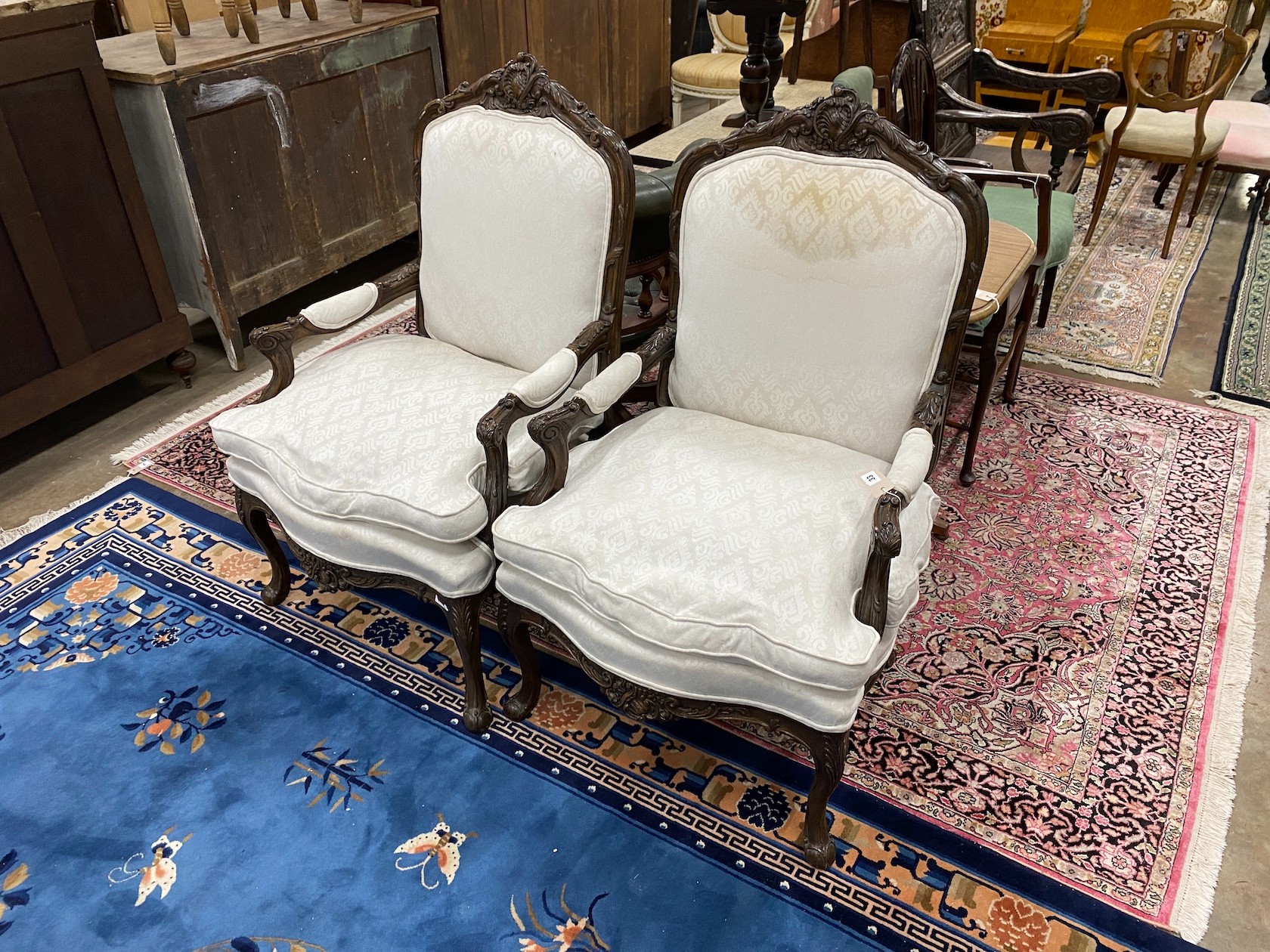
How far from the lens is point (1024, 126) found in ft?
9.38

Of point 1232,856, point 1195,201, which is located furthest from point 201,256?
point 1195,201

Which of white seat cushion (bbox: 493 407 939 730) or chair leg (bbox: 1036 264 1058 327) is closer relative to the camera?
white seat cushion (bbox: 493 407 939 730)

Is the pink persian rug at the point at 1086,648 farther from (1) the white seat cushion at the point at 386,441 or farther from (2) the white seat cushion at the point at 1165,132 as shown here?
(2) the white seat cushion at the point at 1165,132

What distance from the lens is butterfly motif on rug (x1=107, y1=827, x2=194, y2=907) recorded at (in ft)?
5.16

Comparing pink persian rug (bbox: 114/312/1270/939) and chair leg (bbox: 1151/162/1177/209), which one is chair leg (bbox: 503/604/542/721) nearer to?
pink persian rug (bbox: 114/312/1270/939)

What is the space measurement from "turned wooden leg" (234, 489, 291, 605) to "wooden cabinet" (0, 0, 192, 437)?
3.28 ft

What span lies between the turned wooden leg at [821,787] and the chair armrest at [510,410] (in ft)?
2.22

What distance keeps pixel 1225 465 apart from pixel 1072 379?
1.90 feet

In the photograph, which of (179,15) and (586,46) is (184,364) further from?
(586,46)

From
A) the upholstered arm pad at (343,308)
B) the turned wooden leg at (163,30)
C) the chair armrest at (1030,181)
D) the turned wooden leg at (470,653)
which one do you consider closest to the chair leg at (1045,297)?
the chair armrest at (1030,181)

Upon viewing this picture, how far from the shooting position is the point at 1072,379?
2998 millimetres

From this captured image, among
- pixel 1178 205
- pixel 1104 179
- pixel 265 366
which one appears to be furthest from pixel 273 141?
pixel 1178 205

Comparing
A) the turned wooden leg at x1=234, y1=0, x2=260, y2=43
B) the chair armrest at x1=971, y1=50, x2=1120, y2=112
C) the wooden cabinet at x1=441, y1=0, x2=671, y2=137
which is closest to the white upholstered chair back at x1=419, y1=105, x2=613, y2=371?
the turned wooden leg at x1=234, y1=0, x2=260, y2=43

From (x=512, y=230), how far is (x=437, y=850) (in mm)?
1274
